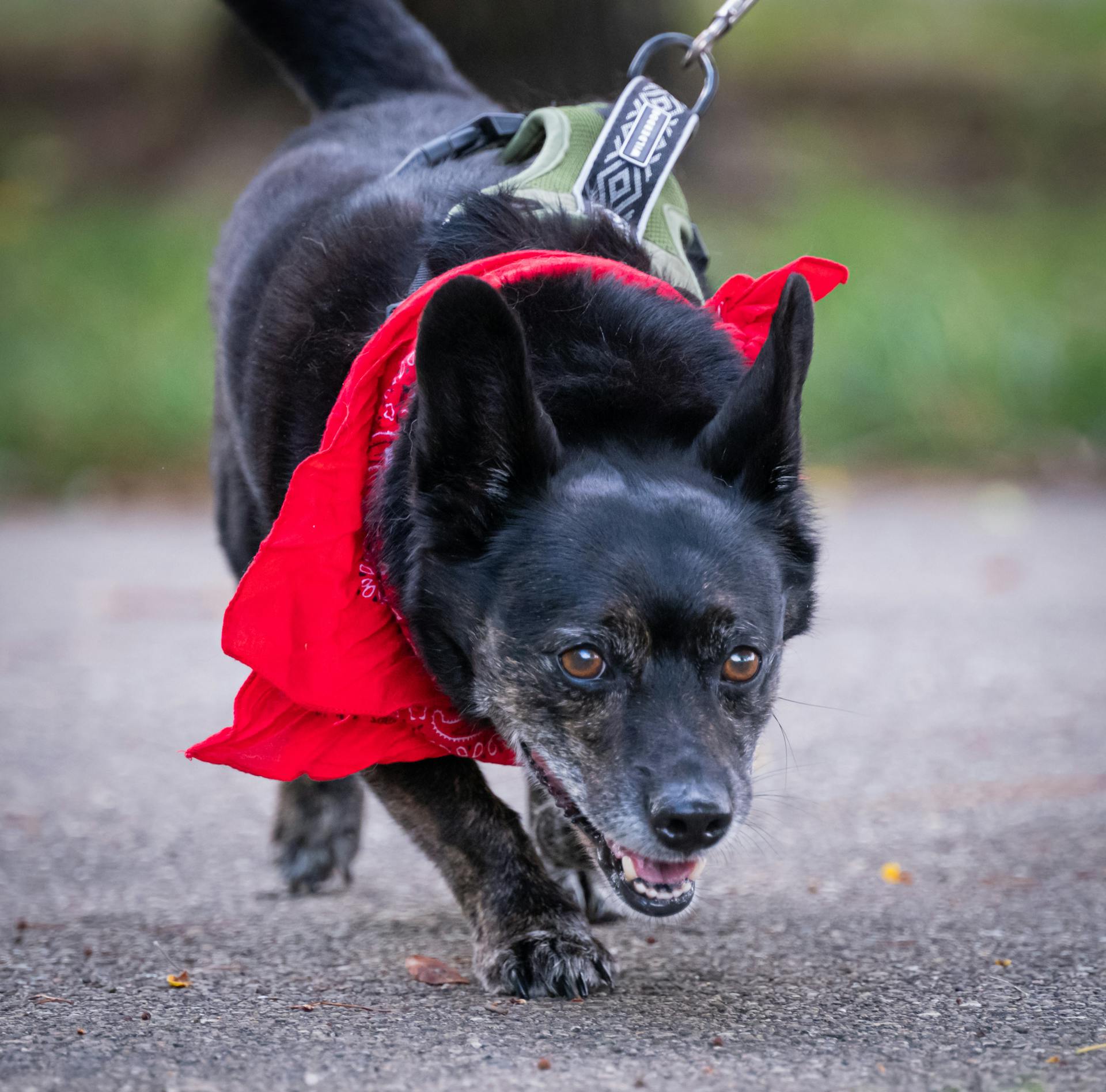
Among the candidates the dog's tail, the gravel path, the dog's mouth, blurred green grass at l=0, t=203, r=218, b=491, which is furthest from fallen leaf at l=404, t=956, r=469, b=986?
blurred green grass at l=0, t=203, r=218, b=491

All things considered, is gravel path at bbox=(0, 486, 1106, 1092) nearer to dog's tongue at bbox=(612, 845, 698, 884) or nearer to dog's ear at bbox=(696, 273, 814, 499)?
dog's tongue at bbox=(612, 845, 698, 884)

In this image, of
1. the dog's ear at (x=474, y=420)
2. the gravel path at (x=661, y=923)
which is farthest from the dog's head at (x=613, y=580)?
the gravel path at (x=661, y=923)

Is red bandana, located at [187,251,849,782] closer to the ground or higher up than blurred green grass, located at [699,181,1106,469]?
higher up

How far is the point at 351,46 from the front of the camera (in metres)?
4.14

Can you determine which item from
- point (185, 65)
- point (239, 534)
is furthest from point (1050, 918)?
point (185, 65)

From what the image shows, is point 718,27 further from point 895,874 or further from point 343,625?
point 895,874

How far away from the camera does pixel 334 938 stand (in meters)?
3.01

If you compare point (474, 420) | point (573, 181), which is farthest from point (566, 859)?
point (573, 181)

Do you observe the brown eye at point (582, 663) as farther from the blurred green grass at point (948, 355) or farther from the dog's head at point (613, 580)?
the blurred green grass at point (948, 355)

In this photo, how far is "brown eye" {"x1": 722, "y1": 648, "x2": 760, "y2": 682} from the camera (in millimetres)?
2525

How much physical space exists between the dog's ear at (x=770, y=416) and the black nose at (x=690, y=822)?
63cm

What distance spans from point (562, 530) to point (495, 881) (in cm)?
71

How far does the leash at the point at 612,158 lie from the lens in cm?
307

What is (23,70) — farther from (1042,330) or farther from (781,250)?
(1042,330)
